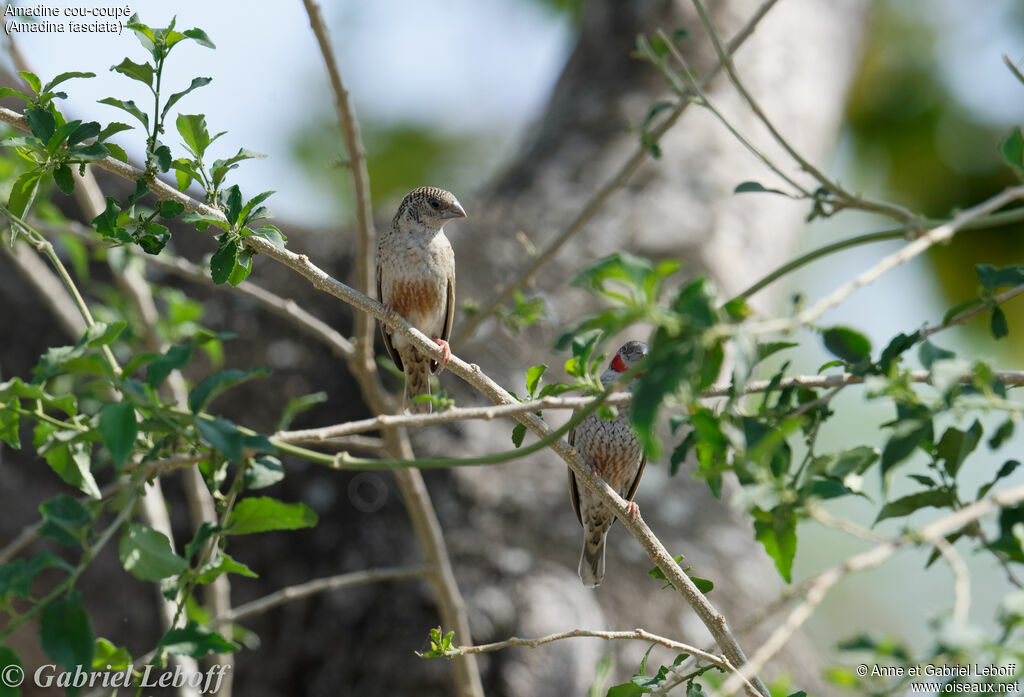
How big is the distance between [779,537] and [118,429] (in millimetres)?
1176

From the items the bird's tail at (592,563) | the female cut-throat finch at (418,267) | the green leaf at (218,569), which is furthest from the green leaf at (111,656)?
the female cut-throat finch at (418,267)

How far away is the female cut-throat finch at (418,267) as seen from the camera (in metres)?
4.50

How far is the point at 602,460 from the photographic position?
13.3 ft

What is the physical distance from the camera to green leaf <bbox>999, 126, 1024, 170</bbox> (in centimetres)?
178

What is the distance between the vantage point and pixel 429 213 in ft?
14.9

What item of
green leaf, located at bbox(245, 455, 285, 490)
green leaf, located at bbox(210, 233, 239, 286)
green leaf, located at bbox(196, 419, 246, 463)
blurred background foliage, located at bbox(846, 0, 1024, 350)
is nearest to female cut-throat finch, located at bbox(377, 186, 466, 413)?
green leaf, located at bbox(210, 233, 239, 286)

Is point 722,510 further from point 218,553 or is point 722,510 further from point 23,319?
point 23,319

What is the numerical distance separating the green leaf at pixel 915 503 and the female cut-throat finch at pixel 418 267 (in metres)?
2.87

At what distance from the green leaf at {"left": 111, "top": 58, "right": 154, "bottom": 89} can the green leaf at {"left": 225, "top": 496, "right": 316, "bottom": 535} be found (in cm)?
100

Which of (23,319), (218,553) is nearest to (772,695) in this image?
(218,553)

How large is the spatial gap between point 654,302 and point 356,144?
7.12 ft

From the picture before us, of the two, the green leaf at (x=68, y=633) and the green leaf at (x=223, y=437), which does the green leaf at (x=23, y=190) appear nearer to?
the green leaf at (x=223, y=437)

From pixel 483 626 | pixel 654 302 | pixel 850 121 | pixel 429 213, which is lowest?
pixel 654 302

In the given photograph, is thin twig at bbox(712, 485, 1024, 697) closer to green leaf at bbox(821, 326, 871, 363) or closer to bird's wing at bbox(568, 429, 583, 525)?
green leaf at bbox(821, 326, 871, 363)
